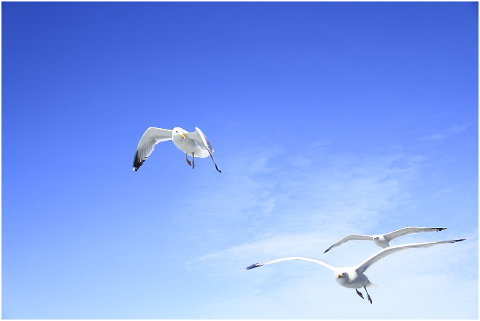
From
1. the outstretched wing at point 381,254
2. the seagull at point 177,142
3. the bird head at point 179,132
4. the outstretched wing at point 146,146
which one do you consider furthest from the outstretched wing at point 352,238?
the outstretched wing at point 146,146

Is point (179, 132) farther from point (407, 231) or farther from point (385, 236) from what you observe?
point (407, 231)

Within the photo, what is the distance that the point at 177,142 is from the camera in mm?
13578

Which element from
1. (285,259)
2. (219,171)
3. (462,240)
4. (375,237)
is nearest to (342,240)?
(375,237)

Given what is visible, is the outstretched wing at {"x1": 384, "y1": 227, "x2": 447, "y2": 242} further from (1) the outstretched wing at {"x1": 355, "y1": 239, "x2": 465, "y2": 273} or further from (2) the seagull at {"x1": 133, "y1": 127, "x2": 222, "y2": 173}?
(2) the seagull at {"x1": 133, "y1": 127, "x2": 222, "y2": 173}

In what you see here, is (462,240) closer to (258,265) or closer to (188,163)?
(258,265)

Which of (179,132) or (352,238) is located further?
(352,238)

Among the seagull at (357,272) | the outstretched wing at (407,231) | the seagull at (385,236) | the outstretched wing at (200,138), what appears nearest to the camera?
the seagull at (357,272)

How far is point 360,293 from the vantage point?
10.8 m

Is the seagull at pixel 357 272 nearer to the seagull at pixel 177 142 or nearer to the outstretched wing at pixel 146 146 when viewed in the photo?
the seagull at pixel 177 142

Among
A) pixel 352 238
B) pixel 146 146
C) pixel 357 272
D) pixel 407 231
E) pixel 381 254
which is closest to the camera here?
pixel 381 254

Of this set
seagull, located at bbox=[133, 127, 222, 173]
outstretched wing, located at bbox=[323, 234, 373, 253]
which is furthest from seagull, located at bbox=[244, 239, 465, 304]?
outstretched wing, located at bbox=[323, 234, 373, 253]

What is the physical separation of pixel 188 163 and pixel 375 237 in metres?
6.83

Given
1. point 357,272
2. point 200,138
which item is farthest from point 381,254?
point 200,138

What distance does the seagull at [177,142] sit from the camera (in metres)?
13.4
